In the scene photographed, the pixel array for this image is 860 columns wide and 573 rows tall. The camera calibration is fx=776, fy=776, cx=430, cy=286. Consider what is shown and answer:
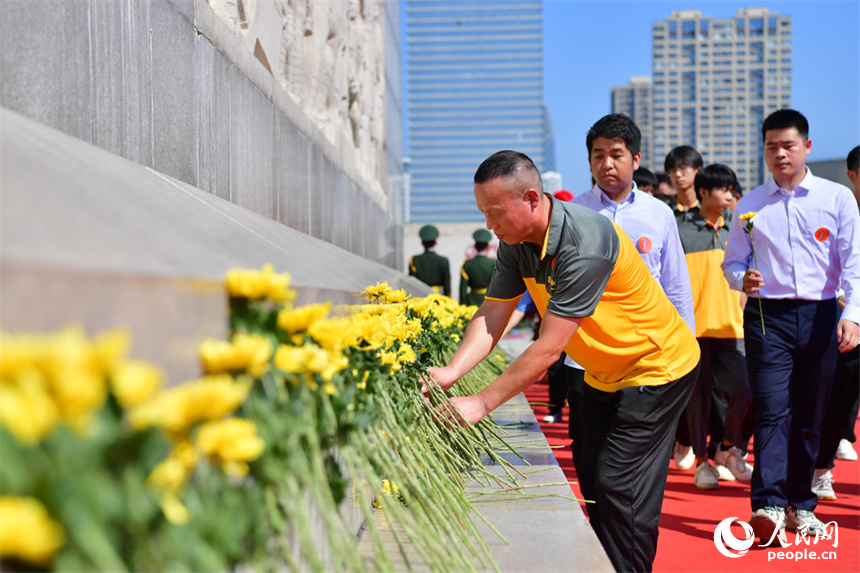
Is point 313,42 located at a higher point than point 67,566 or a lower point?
higher

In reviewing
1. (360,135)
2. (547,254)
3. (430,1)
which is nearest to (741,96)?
(430,1)

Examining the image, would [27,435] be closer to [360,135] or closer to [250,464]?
[250,464]

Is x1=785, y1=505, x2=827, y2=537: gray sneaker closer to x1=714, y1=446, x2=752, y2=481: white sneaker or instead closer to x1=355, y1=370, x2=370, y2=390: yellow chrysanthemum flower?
x1=714, y1=446, x2=752, y2=481: white sneaker

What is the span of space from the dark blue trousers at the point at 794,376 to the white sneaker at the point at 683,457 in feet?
4.42

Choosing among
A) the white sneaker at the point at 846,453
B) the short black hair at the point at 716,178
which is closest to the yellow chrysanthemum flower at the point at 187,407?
the short black hair at the point at 716,178

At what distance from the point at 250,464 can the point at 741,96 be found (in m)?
100

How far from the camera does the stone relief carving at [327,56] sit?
418cm

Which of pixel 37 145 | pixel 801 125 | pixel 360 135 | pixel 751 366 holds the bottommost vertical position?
pixel 751 366

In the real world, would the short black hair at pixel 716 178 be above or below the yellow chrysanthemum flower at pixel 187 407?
above

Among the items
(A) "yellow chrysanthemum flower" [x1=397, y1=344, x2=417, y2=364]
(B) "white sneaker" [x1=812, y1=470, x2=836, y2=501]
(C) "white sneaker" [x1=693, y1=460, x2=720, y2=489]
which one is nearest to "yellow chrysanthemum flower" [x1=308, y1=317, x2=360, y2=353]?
(A) "yellow chrysanthemum flower" [x1=397, y1=344, x2=417, y2=364]

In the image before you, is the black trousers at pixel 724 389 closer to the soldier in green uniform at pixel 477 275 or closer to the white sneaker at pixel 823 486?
the white sneaker at pixel 823 486

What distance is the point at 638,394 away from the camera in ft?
7.73

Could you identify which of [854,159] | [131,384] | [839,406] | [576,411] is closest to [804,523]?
[576,411]

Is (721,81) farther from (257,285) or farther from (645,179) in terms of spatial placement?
(257,285)
